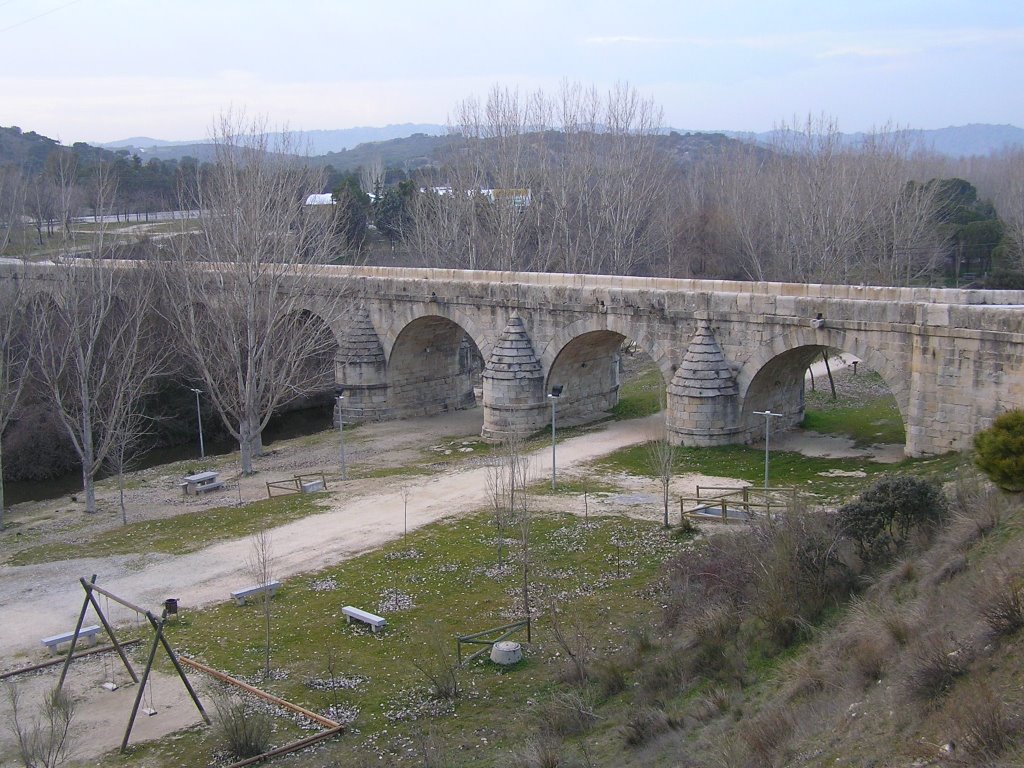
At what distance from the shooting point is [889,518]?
40.9 feet

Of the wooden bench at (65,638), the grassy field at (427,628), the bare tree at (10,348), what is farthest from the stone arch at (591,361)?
the wooden bench at (65,638)

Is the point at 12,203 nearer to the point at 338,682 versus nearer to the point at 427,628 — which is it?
the point at 427,628

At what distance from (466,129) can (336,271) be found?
57.6ft

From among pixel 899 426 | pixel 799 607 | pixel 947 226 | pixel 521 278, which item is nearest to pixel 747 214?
pixel 947 226

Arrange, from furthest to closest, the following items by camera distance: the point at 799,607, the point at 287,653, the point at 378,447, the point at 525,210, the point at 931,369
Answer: the point at 525,210 → the point at 378,447 → the point at 931,369 → the point at 287,653 → the point at 799,607

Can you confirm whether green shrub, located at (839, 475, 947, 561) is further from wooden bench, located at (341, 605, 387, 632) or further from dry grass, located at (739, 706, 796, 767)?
wooden bench, located at (341, 605, 387, 632)

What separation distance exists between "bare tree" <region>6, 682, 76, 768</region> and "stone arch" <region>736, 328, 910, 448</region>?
52.8 ft

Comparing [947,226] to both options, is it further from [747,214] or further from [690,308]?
[690,308]

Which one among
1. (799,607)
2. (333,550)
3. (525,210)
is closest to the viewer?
(799,607)

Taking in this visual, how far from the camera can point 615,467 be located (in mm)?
23203

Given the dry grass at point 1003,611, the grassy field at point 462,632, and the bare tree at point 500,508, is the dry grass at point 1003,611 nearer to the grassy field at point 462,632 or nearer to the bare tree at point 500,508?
the grassy field at point 462,632

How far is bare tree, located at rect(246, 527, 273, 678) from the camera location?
1336 centimetres

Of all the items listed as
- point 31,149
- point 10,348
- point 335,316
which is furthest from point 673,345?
point 31,149

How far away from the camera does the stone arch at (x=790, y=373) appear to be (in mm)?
21031
